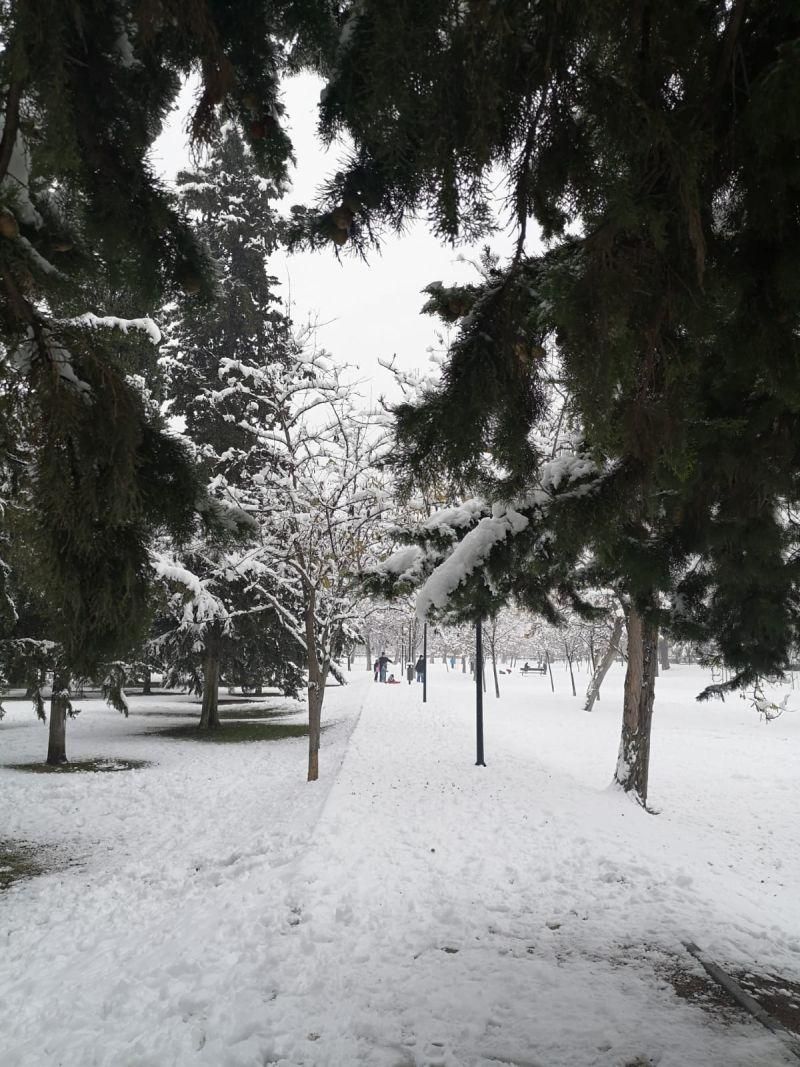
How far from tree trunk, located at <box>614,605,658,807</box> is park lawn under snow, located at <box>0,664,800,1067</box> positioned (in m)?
0.46

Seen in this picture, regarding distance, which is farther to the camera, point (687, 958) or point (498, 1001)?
point (687, 958)

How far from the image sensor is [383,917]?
5.28m

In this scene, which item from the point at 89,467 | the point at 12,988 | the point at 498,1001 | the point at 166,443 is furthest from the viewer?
the point at 12,988

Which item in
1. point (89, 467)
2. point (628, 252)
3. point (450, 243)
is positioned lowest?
point (89, 467)

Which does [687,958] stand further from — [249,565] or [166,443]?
[249,565]

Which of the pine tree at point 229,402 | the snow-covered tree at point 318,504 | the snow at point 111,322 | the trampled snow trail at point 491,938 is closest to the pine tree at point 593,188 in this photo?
the snow at point 111,322

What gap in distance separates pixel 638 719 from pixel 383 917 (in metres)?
6.16

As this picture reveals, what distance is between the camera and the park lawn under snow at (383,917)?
3619 millimetres

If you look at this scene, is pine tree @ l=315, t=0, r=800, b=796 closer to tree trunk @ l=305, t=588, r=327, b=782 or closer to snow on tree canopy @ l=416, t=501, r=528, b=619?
snow on tree canopy @ l=416, t=501, r=528, b=619

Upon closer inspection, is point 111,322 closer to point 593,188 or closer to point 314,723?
point 593,188

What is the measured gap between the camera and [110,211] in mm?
2422

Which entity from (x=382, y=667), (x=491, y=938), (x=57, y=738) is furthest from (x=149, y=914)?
(x=382, y=667)

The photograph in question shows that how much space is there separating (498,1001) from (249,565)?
8.92 meters

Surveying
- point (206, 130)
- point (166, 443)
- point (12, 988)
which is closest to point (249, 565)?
point (12, 988)
